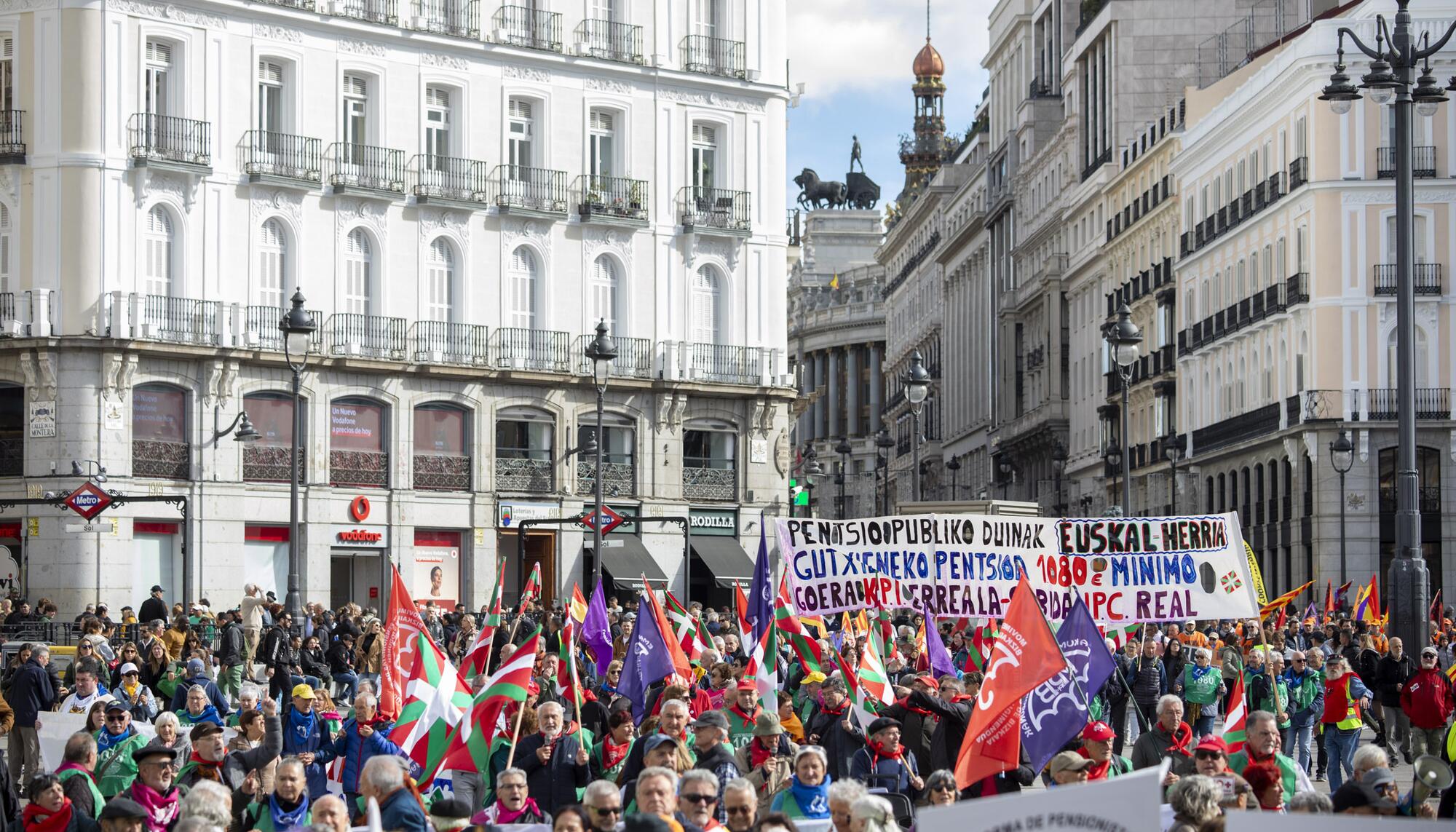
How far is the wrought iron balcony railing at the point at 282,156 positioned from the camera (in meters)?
51.3

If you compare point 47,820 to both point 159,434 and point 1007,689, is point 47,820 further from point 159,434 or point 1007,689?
point 159,434

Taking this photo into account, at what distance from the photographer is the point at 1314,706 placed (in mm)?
24297

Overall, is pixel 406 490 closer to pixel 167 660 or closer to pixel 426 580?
pixel 426 580

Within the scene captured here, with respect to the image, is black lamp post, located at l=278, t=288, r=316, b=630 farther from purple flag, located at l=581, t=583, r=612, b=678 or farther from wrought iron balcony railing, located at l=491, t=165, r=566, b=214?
wrought iron balcony railing, located at l=491, t=165, r=566, b=214

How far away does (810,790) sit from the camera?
13695 mm

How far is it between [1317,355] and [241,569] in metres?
30.0

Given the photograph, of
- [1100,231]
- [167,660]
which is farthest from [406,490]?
[1100,231]

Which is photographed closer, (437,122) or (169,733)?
(169,733)

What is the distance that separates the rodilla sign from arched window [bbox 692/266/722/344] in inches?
1369

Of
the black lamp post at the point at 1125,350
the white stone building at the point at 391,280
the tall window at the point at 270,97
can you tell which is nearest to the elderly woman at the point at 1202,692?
the black lamp post at the point at 1125,350

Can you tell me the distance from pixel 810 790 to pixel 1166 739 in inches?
132

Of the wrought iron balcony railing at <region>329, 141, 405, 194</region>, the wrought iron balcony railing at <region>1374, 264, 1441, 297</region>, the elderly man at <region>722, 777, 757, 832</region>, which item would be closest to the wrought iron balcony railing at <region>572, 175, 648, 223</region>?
the wrought iron balcony railing at <region>329, 141, 405, 194</region>

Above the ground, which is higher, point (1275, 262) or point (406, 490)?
point (1275, 262)

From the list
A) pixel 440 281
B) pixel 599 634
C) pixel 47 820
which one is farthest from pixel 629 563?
pixel 47 820
